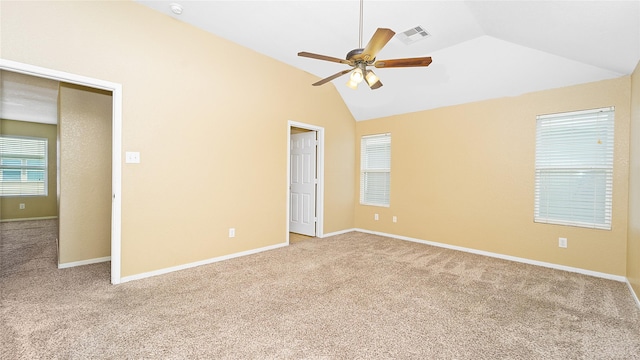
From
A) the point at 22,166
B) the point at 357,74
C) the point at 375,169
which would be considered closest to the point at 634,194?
the point at 357,74

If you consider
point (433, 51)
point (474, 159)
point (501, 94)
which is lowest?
point (474, 159)

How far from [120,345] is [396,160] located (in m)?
4.61

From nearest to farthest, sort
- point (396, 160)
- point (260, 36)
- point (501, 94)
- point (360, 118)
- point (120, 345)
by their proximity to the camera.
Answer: point (120, 345) < point (260, 36) < point (501, 94) < point (396, 160) < point (360, 118)

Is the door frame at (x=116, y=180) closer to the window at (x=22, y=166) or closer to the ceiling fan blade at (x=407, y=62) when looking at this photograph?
the ceiling fan blade at (x=407, y=62)

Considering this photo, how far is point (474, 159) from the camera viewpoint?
4.18m

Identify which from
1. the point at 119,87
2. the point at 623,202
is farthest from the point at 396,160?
the point at 119,87

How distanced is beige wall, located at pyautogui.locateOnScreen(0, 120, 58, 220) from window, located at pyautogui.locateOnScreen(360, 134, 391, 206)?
7.85m

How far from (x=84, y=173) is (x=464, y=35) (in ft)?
16.4

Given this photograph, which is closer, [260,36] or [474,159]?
[260,36]

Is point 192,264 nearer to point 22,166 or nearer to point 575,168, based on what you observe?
point 575,168

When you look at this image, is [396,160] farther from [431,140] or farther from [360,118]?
[360,118]

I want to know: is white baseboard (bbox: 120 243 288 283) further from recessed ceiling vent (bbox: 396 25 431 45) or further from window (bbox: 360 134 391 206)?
recessed ceiling vent (bbox: 396 25 431 45)

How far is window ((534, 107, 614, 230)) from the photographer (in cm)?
321

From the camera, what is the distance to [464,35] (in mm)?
3166
